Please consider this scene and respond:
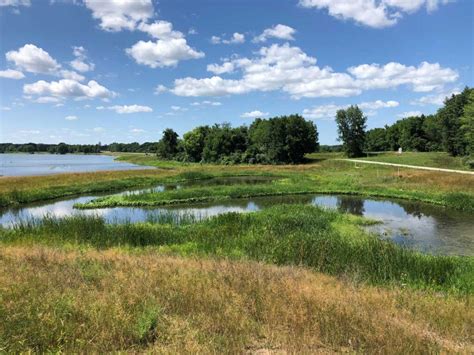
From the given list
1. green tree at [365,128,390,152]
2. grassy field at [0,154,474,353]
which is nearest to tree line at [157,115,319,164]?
green tree at [365,128,390,152]

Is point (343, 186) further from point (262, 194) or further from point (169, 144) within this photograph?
point (169, 144)

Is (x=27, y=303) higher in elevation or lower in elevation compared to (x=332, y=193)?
higher

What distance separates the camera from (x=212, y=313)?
6.22m

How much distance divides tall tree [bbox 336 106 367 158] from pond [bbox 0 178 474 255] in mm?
57543

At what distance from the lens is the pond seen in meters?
19.8

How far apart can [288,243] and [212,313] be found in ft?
28.1

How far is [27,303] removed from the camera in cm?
585

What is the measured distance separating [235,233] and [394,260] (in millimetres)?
7975

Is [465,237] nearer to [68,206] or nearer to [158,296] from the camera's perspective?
[158,296]

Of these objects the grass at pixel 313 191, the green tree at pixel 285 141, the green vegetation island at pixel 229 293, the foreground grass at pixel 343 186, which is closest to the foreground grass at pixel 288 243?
the green vegetation island at pixel 229 293

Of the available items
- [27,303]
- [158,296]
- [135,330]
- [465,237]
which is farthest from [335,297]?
[465,237]

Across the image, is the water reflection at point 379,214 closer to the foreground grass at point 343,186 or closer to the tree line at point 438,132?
the foreground grass at point 343,186

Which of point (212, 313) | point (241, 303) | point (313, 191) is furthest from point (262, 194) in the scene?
point (212, 313)

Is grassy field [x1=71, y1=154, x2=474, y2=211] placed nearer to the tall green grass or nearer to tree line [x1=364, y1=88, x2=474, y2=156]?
the tall green grass
